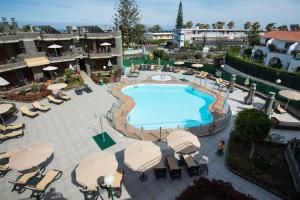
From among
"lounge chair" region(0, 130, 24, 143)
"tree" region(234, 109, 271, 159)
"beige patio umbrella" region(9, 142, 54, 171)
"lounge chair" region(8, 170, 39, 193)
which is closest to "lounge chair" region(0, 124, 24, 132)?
"lounge chair" region(0, 130, 24, 143)

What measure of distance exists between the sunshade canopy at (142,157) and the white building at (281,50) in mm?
33201

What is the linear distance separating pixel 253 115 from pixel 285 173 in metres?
4.76

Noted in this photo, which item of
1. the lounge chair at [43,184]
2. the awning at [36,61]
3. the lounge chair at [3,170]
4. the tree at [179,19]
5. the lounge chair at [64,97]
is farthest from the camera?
the tree at [179,19]

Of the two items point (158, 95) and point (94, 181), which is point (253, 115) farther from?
point (158, 95)

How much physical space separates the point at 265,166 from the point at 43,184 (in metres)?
15.1

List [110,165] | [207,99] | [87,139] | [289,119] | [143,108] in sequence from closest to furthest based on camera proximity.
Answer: [110,165], [87,139], [289,119], [143,108], [207,99]

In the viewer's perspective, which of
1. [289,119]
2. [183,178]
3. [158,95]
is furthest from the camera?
[158,95]

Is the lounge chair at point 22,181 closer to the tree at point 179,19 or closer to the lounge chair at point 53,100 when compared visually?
the lounge chair at point 53,100

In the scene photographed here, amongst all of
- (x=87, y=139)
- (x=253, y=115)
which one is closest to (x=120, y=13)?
(x=87, y=139)

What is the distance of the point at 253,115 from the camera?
480 inches

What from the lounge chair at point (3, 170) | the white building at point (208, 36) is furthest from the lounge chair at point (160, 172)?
the white building at point (208, 36)

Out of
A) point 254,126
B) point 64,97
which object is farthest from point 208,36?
point 254,126

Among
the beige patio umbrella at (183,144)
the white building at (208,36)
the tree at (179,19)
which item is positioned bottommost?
the beige patio umbrella at (183,144)

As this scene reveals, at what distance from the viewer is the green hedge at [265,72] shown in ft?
85.5
